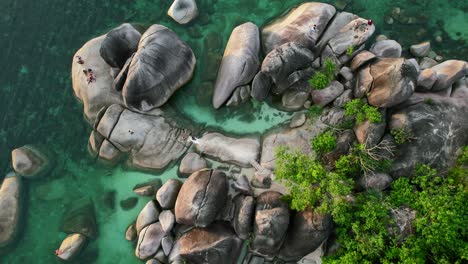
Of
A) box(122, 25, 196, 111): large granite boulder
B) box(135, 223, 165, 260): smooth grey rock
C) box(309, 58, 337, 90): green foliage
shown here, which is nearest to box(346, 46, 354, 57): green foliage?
box(309, 58, 337, 90): green foliage

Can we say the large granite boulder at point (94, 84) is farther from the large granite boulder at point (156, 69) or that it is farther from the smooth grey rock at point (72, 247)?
the smooth grey rock at point (72, 247)

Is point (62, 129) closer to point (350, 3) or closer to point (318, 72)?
point (318, 72)

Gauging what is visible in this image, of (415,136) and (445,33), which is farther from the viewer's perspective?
(445,33)

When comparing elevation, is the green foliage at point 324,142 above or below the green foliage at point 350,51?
below

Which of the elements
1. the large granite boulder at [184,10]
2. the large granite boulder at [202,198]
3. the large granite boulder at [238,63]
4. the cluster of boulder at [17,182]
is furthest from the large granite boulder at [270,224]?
the cluster of boulder at [17,182]

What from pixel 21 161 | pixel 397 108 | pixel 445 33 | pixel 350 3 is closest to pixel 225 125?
pixel 397 108

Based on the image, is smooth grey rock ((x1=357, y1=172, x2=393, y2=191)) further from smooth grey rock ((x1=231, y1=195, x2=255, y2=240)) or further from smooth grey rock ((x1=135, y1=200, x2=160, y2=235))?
smooth grey rock ((x1=135, y1=200, x2=160, y2=235))
